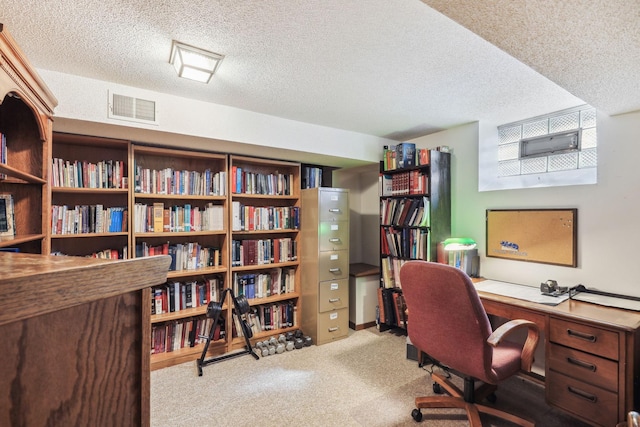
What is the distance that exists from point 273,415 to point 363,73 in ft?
7.90

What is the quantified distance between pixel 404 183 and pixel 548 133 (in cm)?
132

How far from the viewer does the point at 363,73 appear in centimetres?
198

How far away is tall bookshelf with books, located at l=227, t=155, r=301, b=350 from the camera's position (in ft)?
10.2

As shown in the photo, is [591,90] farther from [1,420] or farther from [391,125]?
[1,420]

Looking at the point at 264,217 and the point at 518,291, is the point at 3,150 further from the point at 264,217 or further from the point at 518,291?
the point at 518,291

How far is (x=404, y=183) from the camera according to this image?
3.25 metres

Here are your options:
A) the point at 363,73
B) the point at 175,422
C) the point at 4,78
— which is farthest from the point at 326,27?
the point at 175,422

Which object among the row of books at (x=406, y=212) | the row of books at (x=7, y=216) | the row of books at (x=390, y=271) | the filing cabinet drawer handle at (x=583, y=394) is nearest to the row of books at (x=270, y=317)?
the row of books at (x=390, y=271)

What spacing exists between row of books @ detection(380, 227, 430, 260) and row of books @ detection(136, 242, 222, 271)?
6.06 ft

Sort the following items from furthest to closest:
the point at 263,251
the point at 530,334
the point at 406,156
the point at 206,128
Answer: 1. the point at 263,251
2. the point at 406,156
3. the point at 206,128
4. the point at 530,334

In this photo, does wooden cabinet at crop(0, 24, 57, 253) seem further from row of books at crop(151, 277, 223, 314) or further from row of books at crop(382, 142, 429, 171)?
row of books at crop(382, 142, 429, 171)

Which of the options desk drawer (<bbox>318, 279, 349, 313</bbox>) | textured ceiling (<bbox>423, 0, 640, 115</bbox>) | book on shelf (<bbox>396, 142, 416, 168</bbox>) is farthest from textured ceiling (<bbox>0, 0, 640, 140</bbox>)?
desk drawer (<bbox>318, 279, 349, 313</bbox>)

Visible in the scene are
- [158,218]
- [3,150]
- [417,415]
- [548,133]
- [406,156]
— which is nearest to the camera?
[3,150]

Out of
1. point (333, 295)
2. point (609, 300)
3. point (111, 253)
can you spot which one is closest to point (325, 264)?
point (333, 295)
